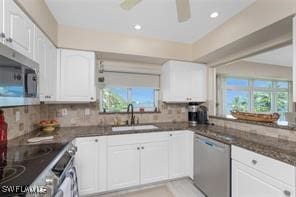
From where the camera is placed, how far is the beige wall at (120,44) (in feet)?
7.79

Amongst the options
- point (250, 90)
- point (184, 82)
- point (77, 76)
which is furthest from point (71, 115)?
point (250, 90)

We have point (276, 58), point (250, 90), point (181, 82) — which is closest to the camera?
point (181, 82)

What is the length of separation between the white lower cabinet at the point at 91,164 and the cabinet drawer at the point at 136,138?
12cm

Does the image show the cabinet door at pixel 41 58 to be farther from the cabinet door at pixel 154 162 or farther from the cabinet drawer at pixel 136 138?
the cabinet door at pixel 154 162

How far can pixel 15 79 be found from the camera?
1.09 metres

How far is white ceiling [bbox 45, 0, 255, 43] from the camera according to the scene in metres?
1.89

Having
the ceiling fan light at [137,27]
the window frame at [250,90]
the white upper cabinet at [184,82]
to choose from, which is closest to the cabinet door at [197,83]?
the white upper cabinet at [184,82]

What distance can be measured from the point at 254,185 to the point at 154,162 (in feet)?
4.28

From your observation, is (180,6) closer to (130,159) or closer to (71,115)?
(130,159)

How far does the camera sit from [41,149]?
1.45m

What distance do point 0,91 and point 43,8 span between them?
135 centimetres

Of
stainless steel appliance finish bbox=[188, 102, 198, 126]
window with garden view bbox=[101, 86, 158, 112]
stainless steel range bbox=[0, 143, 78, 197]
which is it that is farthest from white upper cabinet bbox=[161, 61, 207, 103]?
stainless steel range bbox=[0, 143, 78, 197]

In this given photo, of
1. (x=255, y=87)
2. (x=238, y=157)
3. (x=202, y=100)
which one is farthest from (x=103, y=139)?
(x=255, y=87)

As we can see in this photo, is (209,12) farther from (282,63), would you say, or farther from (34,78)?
(282,63)
